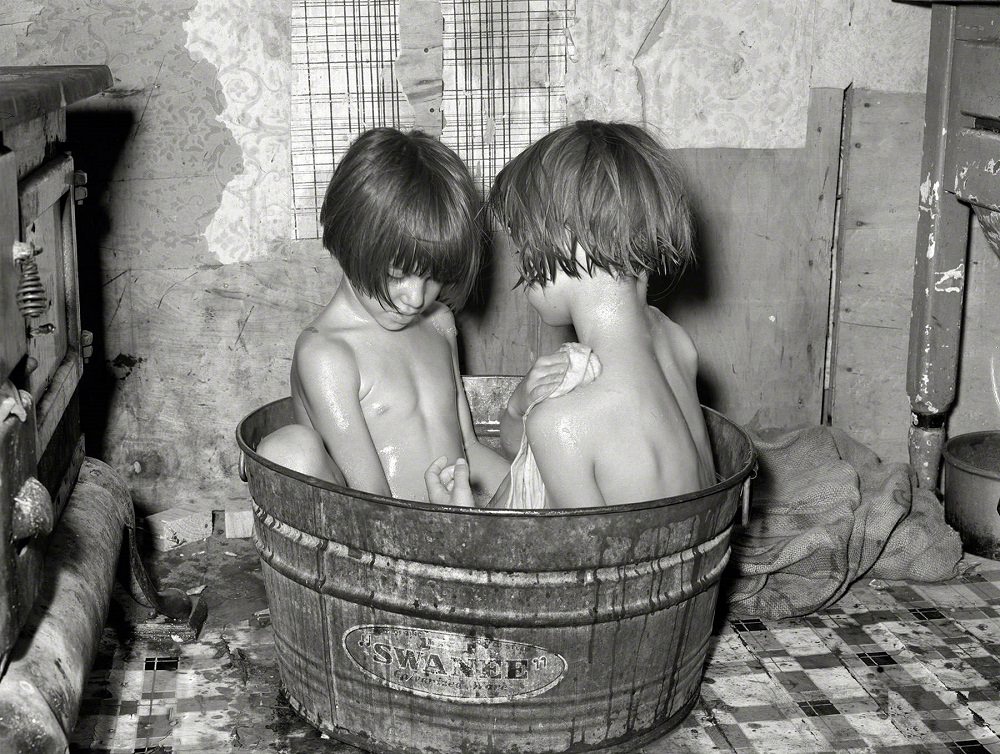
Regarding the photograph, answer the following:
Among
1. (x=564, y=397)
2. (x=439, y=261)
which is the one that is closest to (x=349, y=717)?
(x=564, y=397)

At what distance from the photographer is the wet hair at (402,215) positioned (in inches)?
72.1

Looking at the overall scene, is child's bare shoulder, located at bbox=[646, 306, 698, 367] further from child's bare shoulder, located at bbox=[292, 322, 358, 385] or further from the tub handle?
child's bare shoulder, located at bbox=[292, 322, 358, 385]

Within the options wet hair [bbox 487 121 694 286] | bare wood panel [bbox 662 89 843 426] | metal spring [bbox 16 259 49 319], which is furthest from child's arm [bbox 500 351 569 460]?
bare wood panel [bbox 662 89 843 426]

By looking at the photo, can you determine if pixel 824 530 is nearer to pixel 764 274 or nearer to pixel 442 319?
pixel 764 274

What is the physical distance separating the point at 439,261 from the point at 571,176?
30 cm

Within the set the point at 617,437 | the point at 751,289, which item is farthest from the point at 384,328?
the point at 751,289

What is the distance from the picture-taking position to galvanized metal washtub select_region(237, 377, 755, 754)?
61.3 inches

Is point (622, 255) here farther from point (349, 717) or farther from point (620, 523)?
point (349, 717)

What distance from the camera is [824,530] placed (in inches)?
89.5

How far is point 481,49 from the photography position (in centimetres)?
248

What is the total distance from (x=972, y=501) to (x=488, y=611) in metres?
1.41

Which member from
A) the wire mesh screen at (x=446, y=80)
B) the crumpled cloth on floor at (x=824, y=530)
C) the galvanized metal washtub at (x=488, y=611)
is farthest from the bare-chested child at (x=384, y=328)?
the crumpled cloth on floor at (x=824, y=530)

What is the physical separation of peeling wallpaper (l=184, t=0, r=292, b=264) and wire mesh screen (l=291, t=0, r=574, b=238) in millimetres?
29

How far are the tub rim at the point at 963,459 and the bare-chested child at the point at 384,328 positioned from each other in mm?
1175
